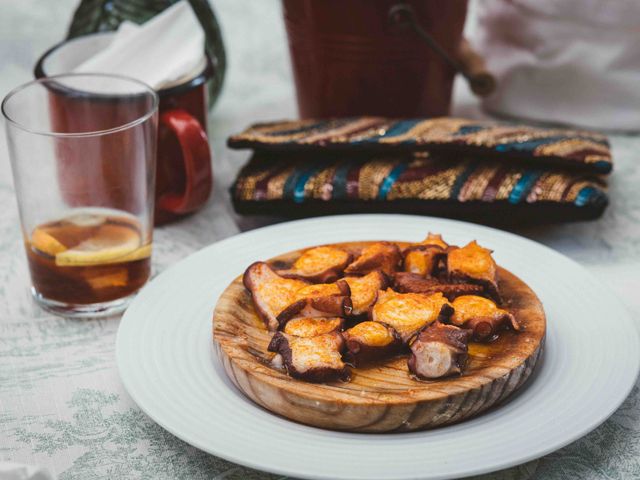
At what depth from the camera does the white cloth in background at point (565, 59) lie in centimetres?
116

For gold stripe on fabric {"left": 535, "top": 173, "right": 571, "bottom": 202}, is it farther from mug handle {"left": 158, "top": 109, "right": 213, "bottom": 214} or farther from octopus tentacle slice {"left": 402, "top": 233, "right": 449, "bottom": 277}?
mug handle {"left": 158, "top": 109, "right": 213, "bottom": 214}

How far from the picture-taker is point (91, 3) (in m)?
1.15

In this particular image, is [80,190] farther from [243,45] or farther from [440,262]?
[243,45]

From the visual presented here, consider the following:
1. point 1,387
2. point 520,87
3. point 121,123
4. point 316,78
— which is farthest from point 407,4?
point 1,387

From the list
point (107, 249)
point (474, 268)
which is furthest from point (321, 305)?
point (107, 249)

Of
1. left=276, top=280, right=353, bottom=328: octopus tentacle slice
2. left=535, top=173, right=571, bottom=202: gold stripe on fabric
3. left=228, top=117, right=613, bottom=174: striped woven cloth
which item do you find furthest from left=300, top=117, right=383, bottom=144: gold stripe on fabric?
Result: left=276, top=280, right=353, bottom=328: octopus tentacle slice

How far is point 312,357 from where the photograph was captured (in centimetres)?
63

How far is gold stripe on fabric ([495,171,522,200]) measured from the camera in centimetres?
92

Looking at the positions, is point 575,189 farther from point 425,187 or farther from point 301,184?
point 301,184

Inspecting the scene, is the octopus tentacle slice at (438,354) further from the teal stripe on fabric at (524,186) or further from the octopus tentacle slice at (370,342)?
the teal stripe on fabric at (524,186)

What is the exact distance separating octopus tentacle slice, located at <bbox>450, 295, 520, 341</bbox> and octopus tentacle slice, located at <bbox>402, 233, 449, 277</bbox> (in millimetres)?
68

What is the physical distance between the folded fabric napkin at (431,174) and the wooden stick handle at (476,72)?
0.19 meters

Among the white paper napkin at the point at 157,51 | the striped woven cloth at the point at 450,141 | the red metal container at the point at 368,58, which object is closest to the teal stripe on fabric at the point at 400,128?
the striped woven cloth at the point at 450,141

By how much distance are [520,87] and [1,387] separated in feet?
2.59
